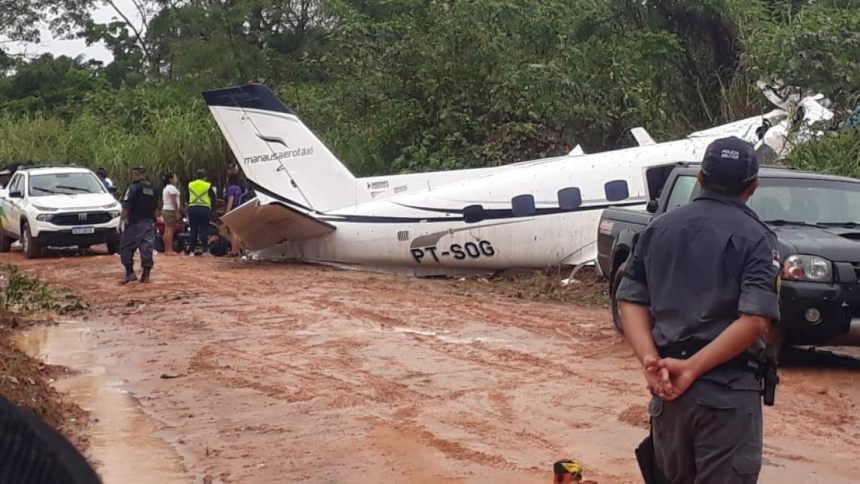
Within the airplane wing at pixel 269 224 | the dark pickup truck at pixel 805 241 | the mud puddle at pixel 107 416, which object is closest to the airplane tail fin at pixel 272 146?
the airplane wing at pixel 269 224

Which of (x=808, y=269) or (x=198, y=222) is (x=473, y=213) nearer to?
(x=198, y=222)

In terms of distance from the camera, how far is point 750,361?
4461 mm

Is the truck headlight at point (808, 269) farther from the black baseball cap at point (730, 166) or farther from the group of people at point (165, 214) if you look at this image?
the group of people at point (165, 214)

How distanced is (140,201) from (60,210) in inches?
325

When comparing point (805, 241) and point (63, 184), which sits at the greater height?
point (63, 184)

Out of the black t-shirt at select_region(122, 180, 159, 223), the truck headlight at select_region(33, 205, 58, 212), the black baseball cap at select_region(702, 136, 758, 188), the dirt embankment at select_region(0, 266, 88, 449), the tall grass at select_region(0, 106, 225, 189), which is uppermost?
the tall grass at select_region(0, 106, 225, 189)

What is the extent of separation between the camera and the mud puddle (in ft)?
25.3

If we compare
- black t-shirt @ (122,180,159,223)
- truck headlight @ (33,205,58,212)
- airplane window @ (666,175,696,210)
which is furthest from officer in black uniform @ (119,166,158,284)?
airplane window @ (666,175,696,210)

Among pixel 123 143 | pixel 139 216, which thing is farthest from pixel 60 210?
pixel 123 143

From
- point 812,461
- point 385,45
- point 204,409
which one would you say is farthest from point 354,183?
point 812,461

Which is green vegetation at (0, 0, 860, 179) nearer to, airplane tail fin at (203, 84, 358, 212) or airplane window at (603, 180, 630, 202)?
airplane window at (603, 180, 630, 202)

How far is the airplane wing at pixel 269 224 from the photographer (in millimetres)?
19125

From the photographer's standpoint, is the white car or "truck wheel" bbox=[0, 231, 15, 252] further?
"truck wheel" bbox=[0, 231, 15, 252]

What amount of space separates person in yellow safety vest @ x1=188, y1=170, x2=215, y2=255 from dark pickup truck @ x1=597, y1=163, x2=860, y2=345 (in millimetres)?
12120
